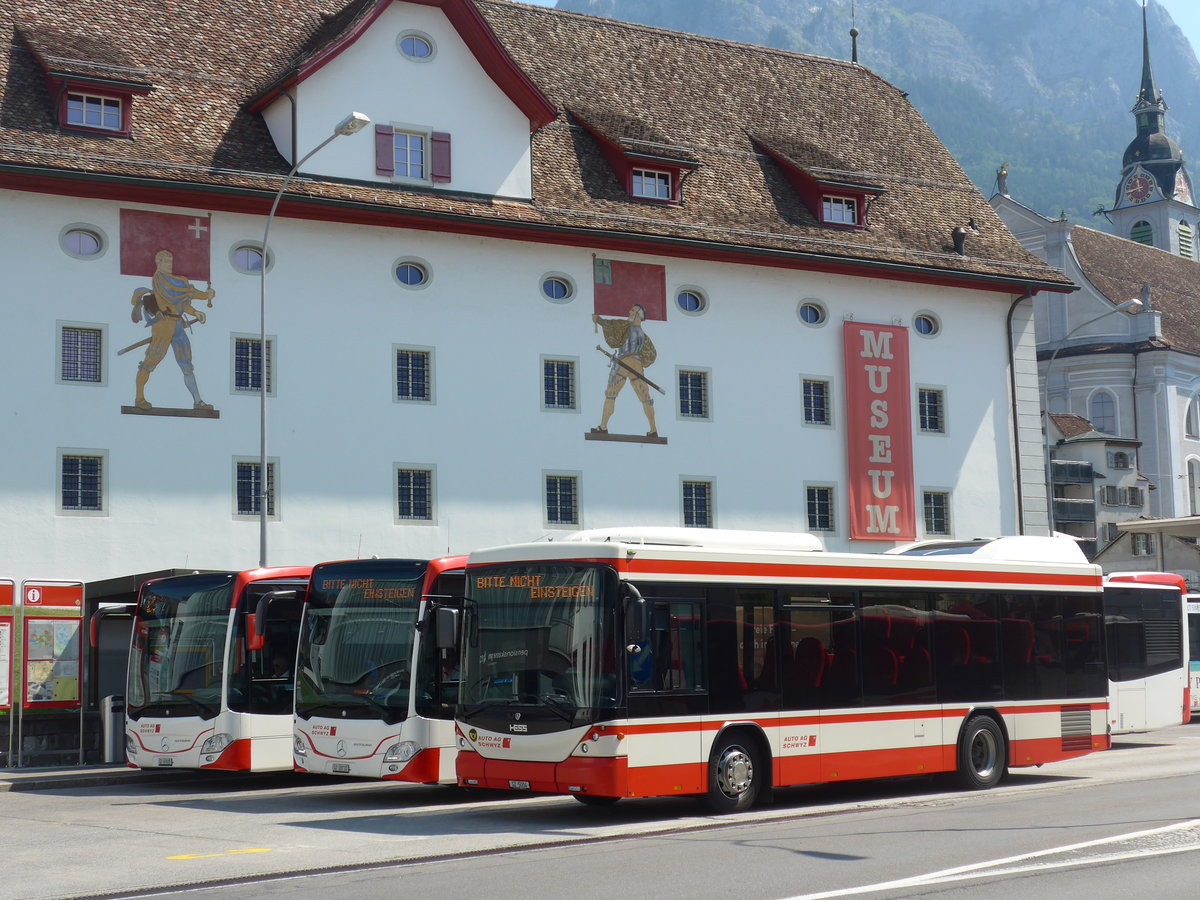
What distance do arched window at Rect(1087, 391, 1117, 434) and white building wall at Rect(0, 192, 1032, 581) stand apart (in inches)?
1580

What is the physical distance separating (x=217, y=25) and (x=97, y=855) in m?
25.3

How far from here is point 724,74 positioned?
42.4 meters

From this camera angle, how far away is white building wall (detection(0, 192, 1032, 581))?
30547mm

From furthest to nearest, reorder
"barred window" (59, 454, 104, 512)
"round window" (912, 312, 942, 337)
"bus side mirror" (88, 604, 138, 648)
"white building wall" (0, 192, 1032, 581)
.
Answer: "round window" (912, 312, 942, 337) < "white building wall" (0, 192, 1032, 581) < "barred window" (59, 454, 104, 512) < "bus side mirror" (88, 604, 138, 648)

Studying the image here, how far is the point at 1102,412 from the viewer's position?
78188mm

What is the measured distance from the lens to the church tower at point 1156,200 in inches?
4328

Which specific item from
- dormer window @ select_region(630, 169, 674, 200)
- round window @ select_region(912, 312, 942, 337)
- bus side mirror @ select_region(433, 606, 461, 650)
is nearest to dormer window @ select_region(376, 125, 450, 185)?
dormer window @ select_region(630, 169, 674, 200)

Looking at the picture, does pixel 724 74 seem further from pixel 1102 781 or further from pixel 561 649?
pixel 561 649

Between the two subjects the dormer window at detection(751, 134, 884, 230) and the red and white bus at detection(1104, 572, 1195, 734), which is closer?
the red and white bus at detection(1104, 572, 1195, 734)

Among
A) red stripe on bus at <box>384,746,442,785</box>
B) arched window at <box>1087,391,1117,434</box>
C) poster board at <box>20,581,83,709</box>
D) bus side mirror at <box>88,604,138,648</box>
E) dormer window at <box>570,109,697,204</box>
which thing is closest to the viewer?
red stripe on bus at <box>384,746,442,785</box>

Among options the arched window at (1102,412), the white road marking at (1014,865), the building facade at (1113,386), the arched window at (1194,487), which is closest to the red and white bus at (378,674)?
the white road marking at (1014,865)

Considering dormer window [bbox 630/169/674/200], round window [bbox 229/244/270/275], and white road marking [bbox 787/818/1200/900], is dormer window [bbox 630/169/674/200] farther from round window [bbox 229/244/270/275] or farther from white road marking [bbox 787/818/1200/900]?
white road marking [bbox 787/818/1200/900]

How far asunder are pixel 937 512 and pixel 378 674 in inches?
908

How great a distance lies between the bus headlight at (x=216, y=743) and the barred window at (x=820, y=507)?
63.6 ft
